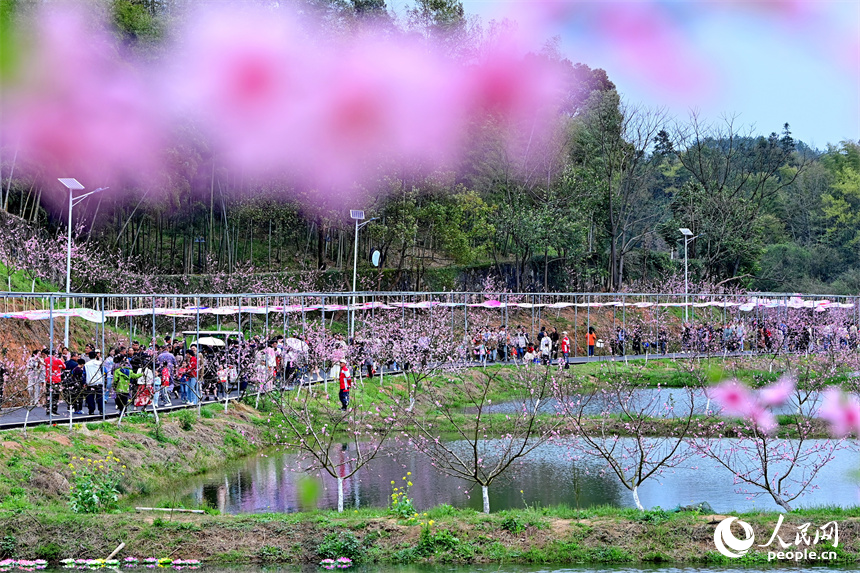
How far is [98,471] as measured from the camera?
21250 millimetres

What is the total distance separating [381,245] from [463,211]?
617cm

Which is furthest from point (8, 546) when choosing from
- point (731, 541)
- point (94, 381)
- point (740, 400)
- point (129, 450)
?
point (740, 400)

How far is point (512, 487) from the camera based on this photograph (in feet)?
71.4

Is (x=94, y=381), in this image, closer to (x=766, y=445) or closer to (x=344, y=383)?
(x=344, y=383)

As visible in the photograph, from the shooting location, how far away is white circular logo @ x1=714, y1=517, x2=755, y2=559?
1483 centimetres

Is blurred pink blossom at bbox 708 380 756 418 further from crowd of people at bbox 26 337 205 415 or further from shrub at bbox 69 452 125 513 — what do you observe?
crowd of people at bbox 26 337 205 415

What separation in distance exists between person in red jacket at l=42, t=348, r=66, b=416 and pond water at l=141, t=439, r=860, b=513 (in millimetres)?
4579

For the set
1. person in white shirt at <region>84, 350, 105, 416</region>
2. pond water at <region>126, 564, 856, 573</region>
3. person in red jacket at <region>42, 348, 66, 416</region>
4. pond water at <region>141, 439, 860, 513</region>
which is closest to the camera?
pond water at <region>126, 564, 856, 573</region>

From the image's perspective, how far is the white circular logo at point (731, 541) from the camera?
1483 cm

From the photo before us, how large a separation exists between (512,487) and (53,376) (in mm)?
13333

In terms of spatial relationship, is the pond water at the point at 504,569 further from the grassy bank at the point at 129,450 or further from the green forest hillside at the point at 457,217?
the green forest hillside at the point at 457,217

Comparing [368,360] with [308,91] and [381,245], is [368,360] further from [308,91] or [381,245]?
[381,245]

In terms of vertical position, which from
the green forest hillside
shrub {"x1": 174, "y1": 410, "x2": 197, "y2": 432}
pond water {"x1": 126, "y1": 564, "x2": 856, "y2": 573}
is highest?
the green forest hillside

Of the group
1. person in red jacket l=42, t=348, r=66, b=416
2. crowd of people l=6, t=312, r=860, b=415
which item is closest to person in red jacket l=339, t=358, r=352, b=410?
crowd of people l=6, t=312, r=860, b=415
